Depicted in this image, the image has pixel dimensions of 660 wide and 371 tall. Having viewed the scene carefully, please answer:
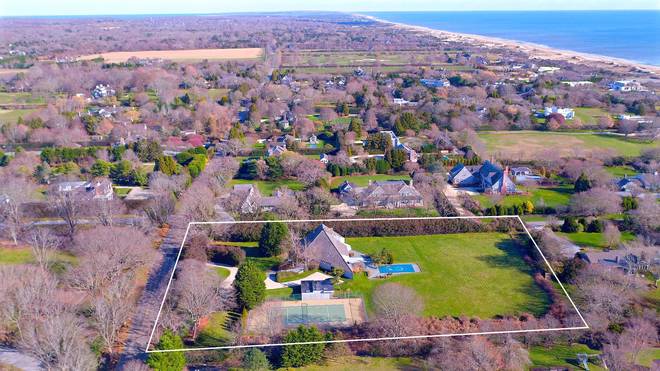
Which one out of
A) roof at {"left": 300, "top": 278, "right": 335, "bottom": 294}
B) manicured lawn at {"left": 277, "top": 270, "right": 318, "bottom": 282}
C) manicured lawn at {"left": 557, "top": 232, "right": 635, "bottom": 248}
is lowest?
manicured lawn at {"left": 557, "top": 232, "right": 635, "bottom": 248}

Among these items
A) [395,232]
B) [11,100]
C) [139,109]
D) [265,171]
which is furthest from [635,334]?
[11,100]

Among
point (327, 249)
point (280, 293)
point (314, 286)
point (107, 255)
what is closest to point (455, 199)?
point (327, 249)

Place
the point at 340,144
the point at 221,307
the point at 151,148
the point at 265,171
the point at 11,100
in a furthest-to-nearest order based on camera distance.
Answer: the point at 11,100 < the point at 340,144 < the point at 151,148 < the point at 265,171 < the point at 221,307

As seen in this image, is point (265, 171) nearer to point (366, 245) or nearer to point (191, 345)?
point (366, 245)

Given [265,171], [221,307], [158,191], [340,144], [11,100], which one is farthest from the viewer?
[11,100]

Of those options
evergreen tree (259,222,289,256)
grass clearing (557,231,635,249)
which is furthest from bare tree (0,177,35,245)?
grass clearing (557,231,635,249)

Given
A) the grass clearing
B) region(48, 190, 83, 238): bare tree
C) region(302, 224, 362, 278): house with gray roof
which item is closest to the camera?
region(302, 224, 362, 278): house with gray roof

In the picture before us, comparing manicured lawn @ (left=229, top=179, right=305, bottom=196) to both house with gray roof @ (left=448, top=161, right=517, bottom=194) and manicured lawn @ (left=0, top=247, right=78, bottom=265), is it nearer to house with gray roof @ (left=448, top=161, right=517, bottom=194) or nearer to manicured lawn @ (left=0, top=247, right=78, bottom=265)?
house with gray roof @ (left=448, top=161, right=517, bottom=194)

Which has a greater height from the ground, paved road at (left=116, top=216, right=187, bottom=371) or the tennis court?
the tennis court
